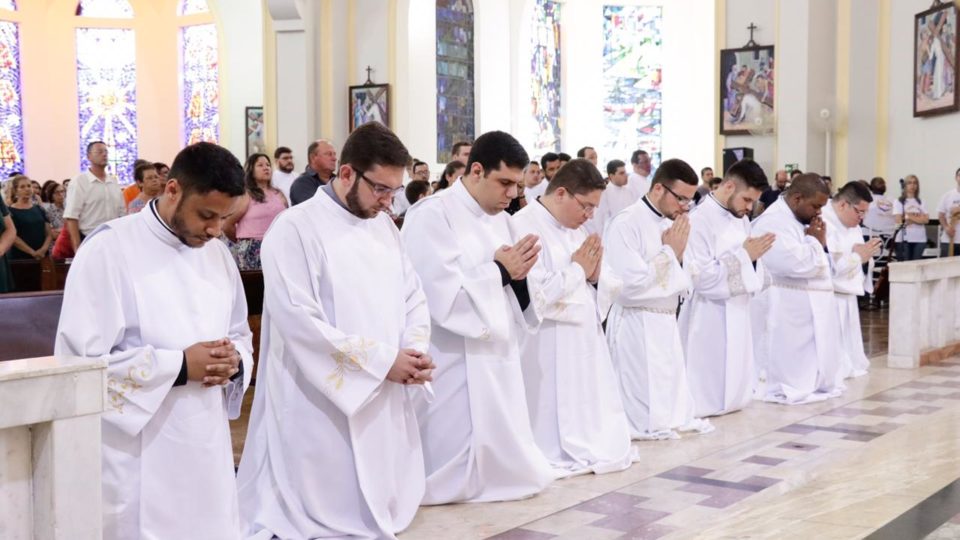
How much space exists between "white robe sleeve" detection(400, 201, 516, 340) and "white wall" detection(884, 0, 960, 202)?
11.7m

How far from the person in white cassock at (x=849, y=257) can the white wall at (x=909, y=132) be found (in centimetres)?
653

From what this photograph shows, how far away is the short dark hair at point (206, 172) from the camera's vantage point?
366cm

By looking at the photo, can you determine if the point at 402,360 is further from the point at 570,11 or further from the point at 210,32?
the point at 570,11

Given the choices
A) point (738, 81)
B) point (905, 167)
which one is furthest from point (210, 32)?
point (905, 167)

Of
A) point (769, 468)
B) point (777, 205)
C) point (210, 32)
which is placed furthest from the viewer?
point (210, 32)

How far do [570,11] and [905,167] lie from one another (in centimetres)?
1049

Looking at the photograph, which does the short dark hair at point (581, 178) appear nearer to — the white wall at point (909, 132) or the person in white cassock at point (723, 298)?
the person in white cassock at point (723, 298)

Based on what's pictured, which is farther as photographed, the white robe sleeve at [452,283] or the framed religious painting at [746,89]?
the framed religious painting at [746,89]

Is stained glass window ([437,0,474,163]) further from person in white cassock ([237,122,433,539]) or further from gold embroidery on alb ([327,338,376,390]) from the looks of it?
gold embroidery on alb ([327,338,376,390])

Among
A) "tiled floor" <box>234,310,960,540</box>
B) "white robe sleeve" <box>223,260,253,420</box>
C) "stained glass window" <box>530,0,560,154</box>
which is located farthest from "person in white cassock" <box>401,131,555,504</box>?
"stained glass window" <box>530,0,560,154</box>

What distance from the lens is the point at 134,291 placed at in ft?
12.1

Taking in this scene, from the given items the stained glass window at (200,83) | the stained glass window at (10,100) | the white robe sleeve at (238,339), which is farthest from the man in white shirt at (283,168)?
the stained glass window at (10,100)

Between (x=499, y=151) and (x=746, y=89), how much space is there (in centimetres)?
1219

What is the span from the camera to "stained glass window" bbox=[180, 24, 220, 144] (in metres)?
22.7
